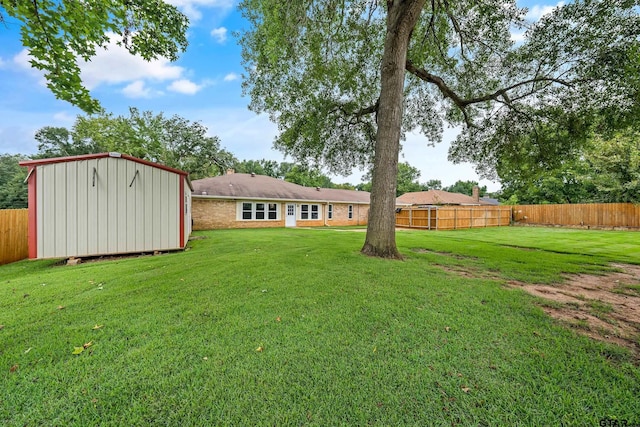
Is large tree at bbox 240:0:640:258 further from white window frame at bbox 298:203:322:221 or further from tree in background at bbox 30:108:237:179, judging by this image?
tree in background at bbox 30:108:237:179

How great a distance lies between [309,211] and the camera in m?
20.7

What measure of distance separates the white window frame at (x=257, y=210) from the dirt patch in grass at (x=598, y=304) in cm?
1567

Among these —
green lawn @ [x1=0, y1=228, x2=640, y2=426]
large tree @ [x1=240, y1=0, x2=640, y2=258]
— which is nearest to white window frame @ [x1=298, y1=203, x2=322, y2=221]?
large tree @ [x1=240, y1=0, x2=640, y2=258]

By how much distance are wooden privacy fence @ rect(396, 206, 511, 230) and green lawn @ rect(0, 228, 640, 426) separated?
15.1 m

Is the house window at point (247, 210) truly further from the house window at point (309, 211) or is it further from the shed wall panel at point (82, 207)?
the shed wall panel at point (82, 207)

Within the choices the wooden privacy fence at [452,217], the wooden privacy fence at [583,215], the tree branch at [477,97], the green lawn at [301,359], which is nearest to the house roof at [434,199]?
the wooden privacy fence at [452,217]

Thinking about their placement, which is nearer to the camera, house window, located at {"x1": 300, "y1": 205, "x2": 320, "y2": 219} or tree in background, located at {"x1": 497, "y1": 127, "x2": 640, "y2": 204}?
tree in background, located at {"x1": 497, "y1": 127, "x2": 640, "y2": 204}

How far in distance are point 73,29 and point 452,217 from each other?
2029 centimetres

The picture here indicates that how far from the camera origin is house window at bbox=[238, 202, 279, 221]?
1759 centimetres

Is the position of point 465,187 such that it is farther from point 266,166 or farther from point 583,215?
point 266,166

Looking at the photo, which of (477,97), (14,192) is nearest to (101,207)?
(477,97)

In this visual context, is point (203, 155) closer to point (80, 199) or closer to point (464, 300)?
point (80, 199)

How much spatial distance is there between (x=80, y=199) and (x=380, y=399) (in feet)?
28.2

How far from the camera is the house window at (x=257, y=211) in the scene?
17.6 metres
